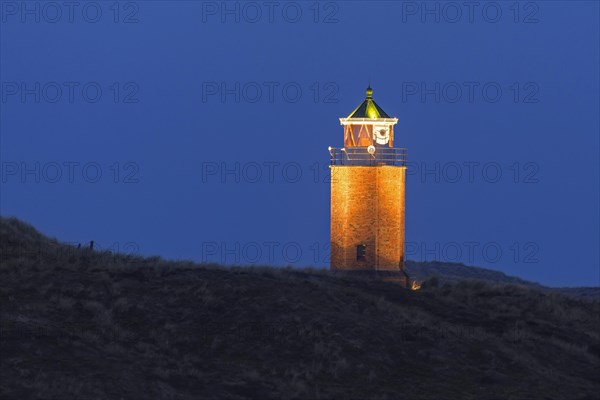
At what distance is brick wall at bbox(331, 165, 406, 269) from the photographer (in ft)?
178

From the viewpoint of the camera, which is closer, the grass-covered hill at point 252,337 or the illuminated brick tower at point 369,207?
the grass-covered hill at point 252,337

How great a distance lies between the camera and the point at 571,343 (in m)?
44.8

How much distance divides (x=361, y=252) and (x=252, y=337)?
15.0 meters

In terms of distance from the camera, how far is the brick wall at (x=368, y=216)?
54375 mm

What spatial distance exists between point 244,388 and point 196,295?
26.0 ft

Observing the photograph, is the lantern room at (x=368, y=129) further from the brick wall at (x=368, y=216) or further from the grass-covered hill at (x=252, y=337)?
the grass-covered hill at (x=252, y=337)

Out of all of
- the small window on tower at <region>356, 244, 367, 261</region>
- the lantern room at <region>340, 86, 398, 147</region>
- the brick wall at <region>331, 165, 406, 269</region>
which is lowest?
the small window on tower at <region>356, 244, 367, 261</region>

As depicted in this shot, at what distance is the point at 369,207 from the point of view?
54.4 meters

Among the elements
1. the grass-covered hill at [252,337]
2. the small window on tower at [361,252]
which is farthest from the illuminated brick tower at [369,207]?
the grass-covered hill at [252,337]

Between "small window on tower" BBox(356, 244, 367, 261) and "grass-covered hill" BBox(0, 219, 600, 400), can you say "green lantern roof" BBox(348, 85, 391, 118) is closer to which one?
"small window on tower" BBox(356, 244, 367, 261)

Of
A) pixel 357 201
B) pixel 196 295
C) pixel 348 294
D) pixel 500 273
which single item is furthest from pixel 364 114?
pixel 500 273

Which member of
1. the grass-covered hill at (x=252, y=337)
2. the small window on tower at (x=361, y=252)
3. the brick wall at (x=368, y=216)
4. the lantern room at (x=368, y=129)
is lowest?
the grass-covered hill at (x=252, y=337)

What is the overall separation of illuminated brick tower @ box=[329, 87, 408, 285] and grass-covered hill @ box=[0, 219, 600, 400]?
502 cm

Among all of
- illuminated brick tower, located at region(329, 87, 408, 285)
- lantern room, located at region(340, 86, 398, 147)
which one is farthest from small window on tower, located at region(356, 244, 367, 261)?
lantern room, located at region(340, 86, 398, 147)
